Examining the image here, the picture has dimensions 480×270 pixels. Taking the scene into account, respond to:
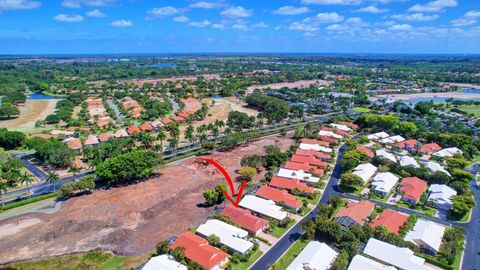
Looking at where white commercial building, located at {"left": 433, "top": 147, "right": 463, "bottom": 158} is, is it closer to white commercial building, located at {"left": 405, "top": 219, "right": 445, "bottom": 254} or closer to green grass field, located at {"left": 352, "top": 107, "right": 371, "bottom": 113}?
white commercial building, located at {"left": 405, "top": 219, "right": 445, "bottom": 254}

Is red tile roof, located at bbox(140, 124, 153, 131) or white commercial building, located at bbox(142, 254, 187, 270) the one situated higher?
red tile roof, located at bbox(140, 124, 153, 131)

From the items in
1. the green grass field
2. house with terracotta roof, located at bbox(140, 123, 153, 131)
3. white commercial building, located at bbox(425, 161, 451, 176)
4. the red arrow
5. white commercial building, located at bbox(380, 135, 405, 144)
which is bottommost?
the red arrow

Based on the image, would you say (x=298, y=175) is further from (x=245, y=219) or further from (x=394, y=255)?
(x=394, y=255)

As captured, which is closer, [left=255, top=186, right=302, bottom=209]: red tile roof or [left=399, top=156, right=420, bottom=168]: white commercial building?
[left=255, top=186, right=302, bottom=209]: red tile roof

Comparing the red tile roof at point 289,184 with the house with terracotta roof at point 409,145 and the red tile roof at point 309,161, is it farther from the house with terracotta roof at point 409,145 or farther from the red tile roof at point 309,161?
the house with terracotta roof at point 409,145

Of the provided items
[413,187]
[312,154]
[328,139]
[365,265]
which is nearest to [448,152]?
[413,187]

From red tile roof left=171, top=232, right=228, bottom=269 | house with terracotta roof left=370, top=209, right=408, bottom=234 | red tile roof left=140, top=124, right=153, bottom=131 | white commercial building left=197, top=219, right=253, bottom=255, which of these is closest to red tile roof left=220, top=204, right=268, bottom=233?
white commercial building left=197, top=219, right=253, bottom=255

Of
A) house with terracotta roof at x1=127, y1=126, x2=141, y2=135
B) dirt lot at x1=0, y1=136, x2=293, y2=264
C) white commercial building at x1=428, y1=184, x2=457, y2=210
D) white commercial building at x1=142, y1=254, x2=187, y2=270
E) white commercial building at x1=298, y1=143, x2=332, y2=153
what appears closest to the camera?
white commercial building at x1=142, y1=254, x2=187, y2=270
